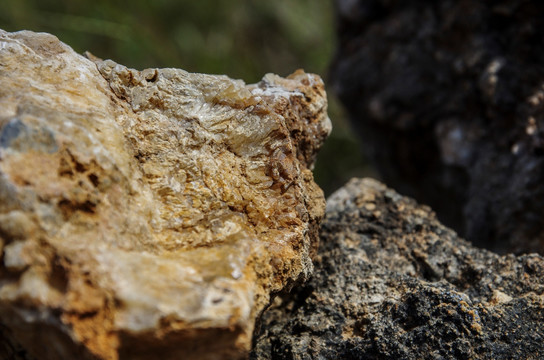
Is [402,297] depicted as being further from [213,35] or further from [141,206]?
[213,35]

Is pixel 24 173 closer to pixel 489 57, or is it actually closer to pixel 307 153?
pixel 307 153

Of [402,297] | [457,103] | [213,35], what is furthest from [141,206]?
[213,35]

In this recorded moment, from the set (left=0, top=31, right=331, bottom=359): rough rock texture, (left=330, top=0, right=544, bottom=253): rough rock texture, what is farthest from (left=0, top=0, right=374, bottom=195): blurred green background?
(left=0, top=31, right=331, bottom=359): rough rock texture

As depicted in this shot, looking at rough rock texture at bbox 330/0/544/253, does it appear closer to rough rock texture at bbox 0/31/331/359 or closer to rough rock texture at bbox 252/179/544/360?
rough rock texture at bbox 252/179/544/360

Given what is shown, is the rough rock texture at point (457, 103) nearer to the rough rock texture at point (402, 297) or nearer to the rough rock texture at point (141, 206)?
the rough rock texture at point (402, 297)

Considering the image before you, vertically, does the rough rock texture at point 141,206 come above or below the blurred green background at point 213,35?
below

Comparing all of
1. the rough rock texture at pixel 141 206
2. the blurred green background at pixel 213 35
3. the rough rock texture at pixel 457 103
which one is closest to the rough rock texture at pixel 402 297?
the rough rock texture at pixel 141 206
